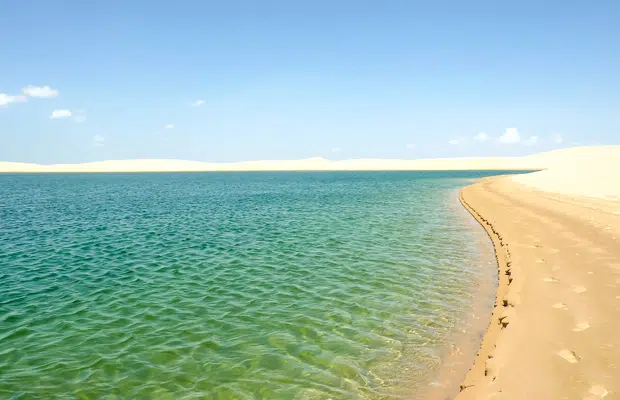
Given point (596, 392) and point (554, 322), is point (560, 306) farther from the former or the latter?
point (596, 392)

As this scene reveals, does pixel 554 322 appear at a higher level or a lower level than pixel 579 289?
lower

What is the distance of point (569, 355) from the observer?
675 centimetres

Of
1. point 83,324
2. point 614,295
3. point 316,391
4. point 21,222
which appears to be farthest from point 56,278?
point 21,222

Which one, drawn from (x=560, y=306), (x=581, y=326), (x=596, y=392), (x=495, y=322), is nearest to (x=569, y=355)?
(x=596, y=392)

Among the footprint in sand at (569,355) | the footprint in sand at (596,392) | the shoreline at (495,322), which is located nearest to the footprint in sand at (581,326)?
the footprint in sand at (569,355)

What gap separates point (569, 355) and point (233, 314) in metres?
7.52

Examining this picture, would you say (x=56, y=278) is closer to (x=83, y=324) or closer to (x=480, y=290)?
(x=83, y=324)

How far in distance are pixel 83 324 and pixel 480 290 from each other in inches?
451

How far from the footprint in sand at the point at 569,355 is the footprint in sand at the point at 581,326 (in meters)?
1.16

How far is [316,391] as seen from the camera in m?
6.76

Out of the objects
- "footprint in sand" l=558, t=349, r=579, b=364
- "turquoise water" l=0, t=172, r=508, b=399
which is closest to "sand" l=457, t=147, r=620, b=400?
"footprint in sand" l=558, t=349, r=579, b=364

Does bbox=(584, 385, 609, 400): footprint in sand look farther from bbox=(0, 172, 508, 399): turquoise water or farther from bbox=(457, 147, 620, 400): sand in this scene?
bbox=(0, 172, 508, 399): turquoise water

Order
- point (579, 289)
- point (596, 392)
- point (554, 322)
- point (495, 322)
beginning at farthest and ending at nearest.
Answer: point (579, 289)
point (495, 322)
point (554, 322)
point (596, 392)

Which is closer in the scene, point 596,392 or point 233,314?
point 596,392
